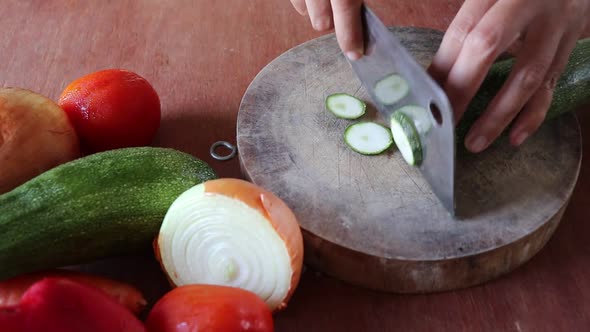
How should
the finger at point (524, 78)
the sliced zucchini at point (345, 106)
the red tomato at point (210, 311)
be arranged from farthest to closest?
the sliced zucchini at point (345, 106), the finger at point (524, 78), the red tomato at point (210, 311)

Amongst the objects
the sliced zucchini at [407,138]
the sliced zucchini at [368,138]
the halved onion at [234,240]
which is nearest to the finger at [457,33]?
the sliced zucchini at [407,138]

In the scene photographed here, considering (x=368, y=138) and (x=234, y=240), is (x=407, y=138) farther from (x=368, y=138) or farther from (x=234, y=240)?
(x=234, y=240)

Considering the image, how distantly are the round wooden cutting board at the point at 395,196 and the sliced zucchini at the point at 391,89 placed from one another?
0.25 ft

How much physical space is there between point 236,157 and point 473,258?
1.99 ft

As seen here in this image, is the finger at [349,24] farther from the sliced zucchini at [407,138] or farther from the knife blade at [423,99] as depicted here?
the sliced zucchini at [407,138]

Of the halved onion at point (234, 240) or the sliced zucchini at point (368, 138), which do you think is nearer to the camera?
the halved onion at point (234, 240)

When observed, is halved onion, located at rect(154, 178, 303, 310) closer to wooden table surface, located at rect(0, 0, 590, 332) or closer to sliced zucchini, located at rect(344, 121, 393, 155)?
wooden table surface, located at rect(0, 0, 590, 332)

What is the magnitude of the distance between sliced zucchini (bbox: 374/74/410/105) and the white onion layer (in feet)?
1.39

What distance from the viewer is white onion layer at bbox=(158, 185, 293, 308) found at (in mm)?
981

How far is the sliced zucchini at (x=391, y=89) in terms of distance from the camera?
118cm

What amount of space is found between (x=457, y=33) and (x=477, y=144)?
0.80ft

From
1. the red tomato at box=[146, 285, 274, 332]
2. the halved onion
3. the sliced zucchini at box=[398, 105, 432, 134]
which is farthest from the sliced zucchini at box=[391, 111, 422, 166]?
the red tomato at box=[146, 285, 274, 332]

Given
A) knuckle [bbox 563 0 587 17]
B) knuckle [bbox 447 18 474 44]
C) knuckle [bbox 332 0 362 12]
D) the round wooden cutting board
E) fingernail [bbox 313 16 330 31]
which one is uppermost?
knuckle [bbox 332 0 362 12]

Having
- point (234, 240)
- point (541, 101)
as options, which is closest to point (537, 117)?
point (541, 101)
